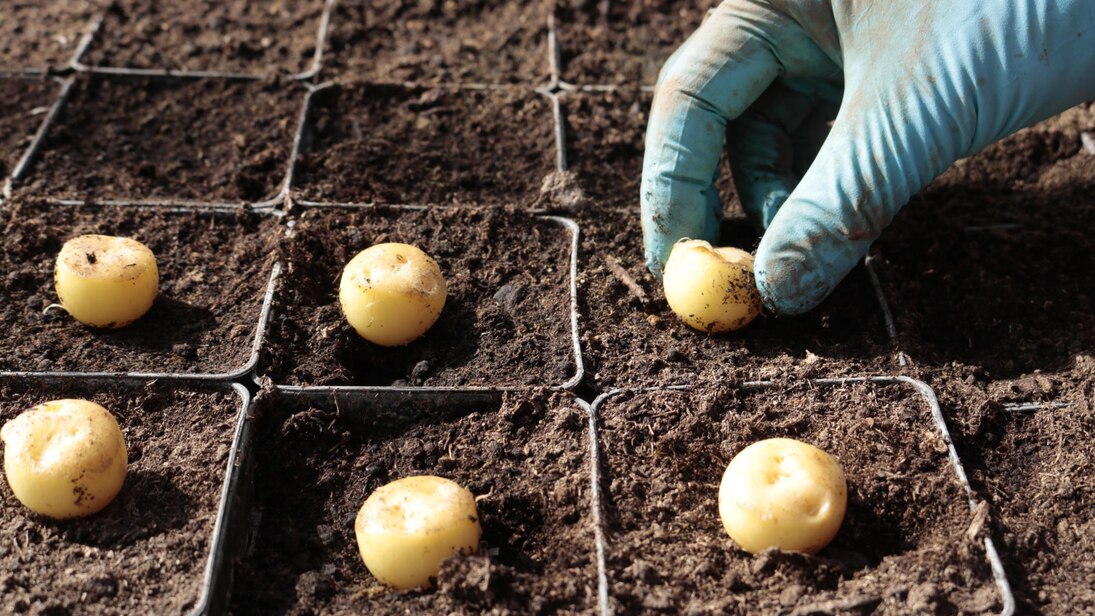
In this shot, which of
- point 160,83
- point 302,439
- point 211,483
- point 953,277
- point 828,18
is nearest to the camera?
point 211,483

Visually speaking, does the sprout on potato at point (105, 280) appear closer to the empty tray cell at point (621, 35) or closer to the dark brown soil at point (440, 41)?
the dark brown soil at point (440, 41)

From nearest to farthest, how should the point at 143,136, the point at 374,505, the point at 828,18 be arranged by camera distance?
the point at 374,505 → the point at 828,18 → the point at 143,136

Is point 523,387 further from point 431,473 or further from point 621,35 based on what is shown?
point 621,35

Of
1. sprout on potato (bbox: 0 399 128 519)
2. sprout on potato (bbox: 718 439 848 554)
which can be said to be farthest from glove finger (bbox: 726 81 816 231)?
sprout on potato (bbox: 0 399 128 519)

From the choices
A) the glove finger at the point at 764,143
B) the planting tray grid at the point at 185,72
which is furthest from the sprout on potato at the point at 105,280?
the glove finger at the point at 764,143

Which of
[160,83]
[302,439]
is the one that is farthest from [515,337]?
[160,83]

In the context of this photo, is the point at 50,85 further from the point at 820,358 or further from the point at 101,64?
the point at 820,358

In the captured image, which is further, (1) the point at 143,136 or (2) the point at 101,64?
(2) the point at 101,64
